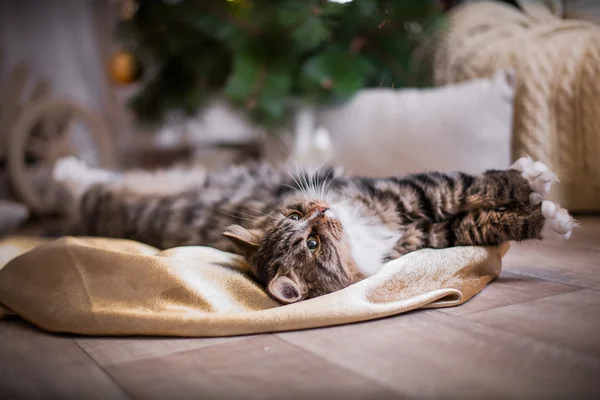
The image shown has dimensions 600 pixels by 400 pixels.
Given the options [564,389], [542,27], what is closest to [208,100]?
[542,27]

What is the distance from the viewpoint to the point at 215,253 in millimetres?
1246

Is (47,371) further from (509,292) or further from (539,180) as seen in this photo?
(539,180)

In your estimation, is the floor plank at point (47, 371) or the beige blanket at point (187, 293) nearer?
the floor plank at point (47, 371)

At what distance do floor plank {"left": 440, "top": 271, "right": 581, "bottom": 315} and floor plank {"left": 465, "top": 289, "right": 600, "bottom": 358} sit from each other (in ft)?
0.08

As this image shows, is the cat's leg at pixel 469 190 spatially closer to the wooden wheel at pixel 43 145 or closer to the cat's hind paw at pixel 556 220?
the cat's hind paw at pixel 556 220

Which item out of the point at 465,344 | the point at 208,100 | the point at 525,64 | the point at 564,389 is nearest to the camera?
the point at 564,389

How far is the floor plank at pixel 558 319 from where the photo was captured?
784 millimetres

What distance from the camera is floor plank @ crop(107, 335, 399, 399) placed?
65 cm

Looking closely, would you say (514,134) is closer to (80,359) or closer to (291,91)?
(291,91)

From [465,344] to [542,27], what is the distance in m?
1.75

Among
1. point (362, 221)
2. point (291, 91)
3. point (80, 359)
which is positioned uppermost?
point (291, 91)

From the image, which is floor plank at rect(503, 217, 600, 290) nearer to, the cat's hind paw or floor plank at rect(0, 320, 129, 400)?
the cat's hind paw

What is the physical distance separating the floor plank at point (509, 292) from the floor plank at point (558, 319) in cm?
2

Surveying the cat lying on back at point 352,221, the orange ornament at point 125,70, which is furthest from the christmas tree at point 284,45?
the orange ornament at point 125,70
